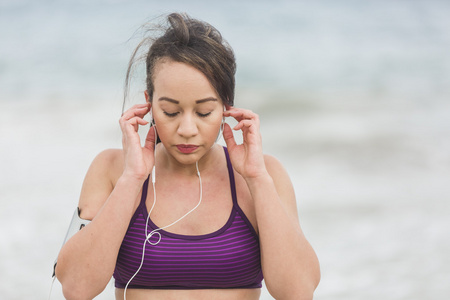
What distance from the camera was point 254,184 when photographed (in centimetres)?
235

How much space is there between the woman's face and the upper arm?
0.31 meters

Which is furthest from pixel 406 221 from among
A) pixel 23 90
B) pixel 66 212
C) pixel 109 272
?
pixel 23 90

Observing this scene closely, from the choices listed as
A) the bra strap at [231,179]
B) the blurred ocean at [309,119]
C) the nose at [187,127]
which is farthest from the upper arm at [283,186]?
the blurred ocean at [309,119]

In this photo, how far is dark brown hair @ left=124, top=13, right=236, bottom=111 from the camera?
232 cm

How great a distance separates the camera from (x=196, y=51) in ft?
7.69

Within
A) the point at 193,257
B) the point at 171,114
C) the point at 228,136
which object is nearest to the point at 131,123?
the point at 171,114

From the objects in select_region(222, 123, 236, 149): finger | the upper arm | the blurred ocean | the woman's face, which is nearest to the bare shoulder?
the woman's face

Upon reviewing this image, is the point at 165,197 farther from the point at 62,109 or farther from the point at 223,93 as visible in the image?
the point at 62,109

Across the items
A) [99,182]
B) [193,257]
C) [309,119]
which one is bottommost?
[193,257]

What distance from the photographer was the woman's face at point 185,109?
228cm

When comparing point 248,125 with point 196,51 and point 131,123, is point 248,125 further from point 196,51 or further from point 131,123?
point 131,123

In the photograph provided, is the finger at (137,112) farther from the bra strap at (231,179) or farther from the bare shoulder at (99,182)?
the bra strap at (231,179)

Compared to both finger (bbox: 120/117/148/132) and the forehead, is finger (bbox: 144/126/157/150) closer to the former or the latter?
finger (bbox: 120/117/148/132)

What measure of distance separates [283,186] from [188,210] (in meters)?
0.39
